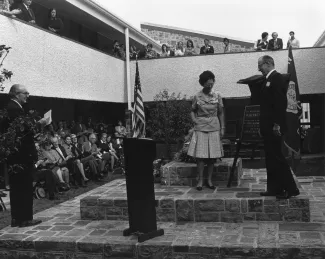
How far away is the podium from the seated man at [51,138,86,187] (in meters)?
5.47

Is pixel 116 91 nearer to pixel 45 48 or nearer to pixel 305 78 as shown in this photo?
pixel 45 48

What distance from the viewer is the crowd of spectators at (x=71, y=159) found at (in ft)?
30.9

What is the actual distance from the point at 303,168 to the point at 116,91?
700 centimetres

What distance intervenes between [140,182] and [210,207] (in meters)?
1.21

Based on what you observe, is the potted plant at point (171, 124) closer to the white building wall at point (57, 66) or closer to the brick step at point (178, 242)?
the white building wall at point (57, 66)

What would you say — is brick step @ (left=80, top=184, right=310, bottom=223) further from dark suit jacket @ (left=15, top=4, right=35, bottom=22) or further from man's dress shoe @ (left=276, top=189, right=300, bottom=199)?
dark suit jacket @ (left=15, top=4, right=35, bottom=22)

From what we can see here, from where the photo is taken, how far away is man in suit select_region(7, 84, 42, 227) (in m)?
5.81

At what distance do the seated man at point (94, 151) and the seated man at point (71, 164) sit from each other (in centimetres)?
95

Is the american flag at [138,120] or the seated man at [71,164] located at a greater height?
the american flag at [138,120]

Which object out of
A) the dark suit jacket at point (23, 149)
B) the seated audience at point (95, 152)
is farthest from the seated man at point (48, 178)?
the dark suit jacket at point (23, 149)

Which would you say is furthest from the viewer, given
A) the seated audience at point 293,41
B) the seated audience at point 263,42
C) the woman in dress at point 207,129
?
the seated audience at point 293,41

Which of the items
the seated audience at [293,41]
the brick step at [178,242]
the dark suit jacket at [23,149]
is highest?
the seated audience at [293,41]

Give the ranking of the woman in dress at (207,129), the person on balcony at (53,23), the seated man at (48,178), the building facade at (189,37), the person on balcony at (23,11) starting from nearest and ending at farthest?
1. the woman in dress at (207,129)
2. the seated man at (48,178)
3. the person on balcony at (23,11)
4. the person on balcony at (53,23)
5. the building facade at (189,37)

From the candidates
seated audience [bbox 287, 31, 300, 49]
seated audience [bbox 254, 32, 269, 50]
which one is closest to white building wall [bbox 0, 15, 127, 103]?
seated audience [bbox 254, 32, 269, 50]
